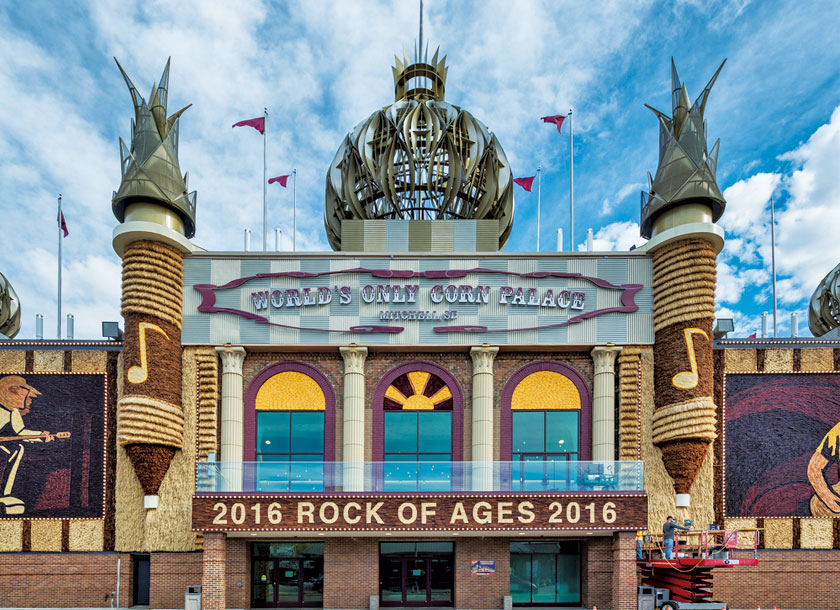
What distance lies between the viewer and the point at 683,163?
2711 centimetres

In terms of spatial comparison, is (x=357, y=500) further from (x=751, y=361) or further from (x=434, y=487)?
(x=751, y=361)

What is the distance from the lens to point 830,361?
2675 centimetres

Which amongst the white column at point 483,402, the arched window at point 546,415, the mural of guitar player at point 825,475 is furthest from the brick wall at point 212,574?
the mural of guitar player at point 825,475

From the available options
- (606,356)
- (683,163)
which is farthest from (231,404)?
(683,163)

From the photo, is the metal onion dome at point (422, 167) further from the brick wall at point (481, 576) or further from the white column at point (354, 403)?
→ the brick wall at point (481, 576)

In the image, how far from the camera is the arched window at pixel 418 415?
2686cm

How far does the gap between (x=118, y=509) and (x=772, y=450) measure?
82.0 feet

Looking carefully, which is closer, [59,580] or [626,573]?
[626,573]

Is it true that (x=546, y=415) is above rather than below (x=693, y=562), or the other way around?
above

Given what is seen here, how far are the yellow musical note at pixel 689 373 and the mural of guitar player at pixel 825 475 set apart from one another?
19.2 ft

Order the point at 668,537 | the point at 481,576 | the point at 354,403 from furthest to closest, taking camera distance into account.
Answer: the point at 354,403
the point at 481,576
the point at 668,537

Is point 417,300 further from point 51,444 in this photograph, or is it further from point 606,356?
point 51,444

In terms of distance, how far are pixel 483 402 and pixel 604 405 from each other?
465 centimetres

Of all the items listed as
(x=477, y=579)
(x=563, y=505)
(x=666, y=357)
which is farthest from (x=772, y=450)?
(x=477, y=579)
